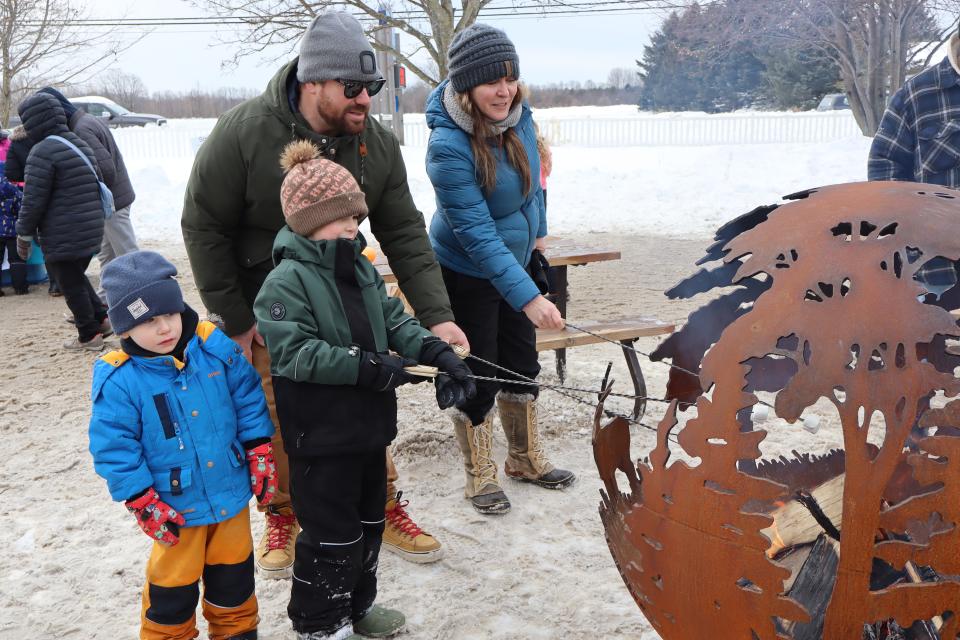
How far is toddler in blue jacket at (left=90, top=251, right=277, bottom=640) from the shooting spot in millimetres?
2348

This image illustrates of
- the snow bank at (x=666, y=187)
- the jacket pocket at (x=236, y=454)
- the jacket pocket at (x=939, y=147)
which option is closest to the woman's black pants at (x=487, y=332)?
the jacket pocket at (x=236, y=454)

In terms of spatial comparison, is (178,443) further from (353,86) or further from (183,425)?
(353,86)

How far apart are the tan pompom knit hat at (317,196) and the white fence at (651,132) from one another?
17175 millimetres

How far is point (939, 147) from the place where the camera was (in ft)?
11.3

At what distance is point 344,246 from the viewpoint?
250 cm

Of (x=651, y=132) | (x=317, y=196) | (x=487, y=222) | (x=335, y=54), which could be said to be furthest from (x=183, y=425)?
(x=651, y=132)

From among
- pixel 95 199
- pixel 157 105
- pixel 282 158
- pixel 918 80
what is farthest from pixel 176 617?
pixel 157 105

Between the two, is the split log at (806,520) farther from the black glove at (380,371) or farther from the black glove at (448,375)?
the black glove at (380,371)

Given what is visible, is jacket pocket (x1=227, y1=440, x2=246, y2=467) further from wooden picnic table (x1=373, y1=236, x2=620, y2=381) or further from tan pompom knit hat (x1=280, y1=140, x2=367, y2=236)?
wooden picnic table (x1=373, y1=236, x2=620, y2=381)

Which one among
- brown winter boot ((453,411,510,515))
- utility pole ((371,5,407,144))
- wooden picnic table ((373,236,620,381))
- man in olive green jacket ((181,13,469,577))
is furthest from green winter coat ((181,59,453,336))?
utility pole ((371,5,407,144))

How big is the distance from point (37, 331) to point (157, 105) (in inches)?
1588

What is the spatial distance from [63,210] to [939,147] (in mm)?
5928

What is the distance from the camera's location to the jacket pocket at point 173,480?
2406 mm

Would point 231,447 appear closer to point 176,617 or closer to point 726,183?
point 176,617
